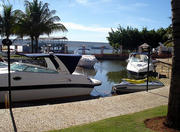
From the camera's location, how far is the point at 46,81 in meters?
10.7

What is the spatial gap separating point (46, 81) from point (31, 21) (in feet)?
66.9

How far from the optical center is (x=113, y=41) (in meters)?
51.0

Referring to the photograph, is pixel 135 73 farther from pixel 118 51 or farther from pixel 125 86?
pixel 118 51

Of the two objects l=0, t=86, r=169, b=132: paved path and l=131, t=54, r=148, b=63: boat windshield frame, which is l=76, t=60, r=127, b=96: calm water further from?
l=0, t=86, r=169, b=132: paved path

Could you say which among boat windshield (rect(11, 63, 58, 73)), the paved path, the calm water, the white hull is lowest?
the calm water

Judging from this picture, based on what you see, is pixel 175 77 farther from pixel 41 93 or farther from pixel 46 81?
pixel 41 93

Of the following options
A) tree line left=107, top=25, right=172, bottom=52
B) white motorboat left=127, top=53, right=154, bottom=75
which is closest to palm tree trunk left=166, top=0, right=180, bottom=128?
white motorboat left=127, top=53, right=154, bottom=75

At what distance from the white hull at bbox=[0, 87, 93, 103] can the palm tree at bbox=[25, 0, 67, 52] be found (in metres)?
19.3

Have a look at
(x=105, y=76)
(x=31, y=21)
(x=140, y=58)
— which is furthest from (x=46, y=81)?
(x=31, y=21)

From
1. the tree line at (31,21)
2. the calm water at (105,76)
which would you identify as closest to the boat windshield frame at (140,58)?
the calm water at (105,76)

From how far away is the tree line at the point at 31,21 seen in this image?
28.6 meters

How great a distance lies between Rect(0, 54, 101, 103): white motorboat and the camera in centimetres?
1007

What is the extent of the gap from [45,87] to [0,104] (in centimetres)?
216

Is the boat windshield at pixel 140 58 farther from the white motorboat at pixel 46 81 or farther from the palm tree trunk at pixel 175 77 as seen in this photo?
the palm tree trunk at pixel 175 77
